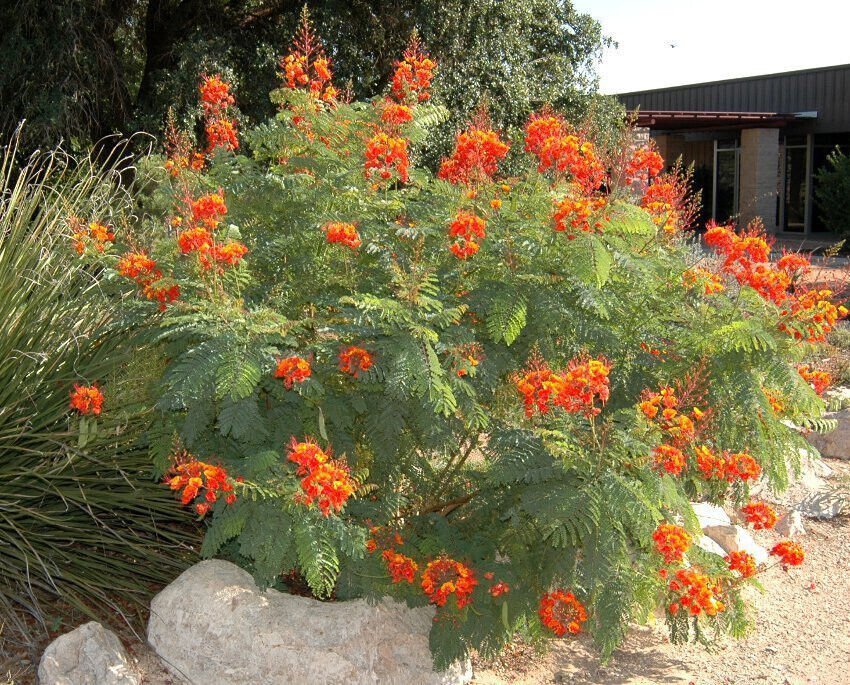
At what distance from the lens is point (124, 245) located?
4.11 meters

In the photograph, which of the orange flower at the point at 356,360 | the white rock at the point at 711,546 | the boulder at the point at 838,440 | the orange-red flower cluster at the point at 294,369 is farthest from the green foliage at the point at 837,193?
the orange-red flower cluster at the point at 294,369

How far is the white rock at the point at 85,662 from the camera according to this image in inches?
138

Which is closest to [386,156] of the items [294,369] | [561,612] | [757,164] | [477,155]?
[477,155]

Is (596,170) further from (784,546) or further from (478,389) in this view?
(784,546)

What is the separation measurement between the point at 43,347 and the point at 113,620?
1240 mm

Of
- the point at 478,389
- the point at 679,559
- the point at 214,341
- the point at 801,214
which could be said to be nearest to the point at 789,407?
the point at 679,559

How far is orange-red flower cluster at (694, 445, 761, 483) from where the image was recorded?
11.2 feet

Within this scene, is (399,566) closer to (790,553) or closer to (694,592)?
(694,592)

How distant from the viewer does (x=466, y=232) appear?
345 centimetres

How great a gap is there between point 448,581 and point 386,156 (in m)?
1.65

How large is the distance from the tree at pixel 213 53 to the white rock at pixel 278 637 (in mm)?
7589

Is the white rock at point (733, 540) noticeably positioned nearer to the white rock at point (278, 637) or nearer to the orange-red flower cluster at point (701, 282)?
the orange-red flower cluster at point (701, 282)

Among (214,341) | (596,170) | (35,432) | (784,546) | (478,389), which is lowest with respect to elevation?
(784,546)

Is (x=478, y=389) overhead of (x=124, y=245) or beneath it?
beneath
